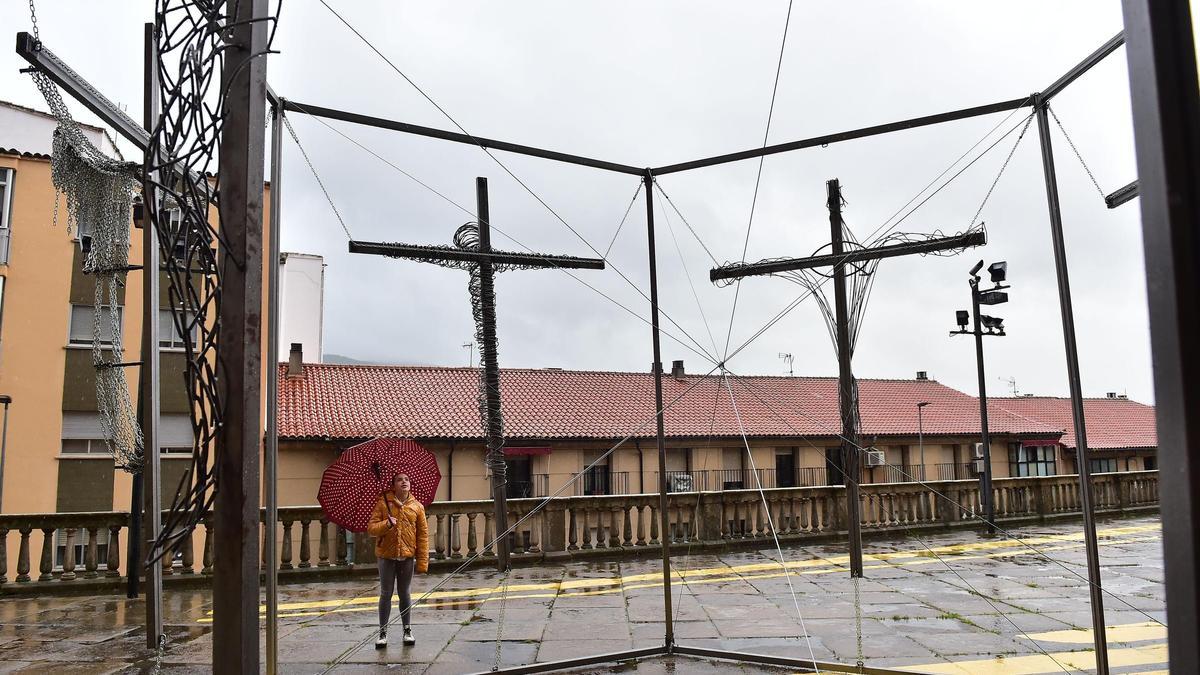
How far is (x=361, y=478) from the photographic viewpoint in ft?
21.7

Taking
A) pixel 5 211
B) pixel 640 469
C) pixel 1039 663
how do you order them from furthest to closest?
pixel 640 469
pixel 5 211
pixel 1039 663

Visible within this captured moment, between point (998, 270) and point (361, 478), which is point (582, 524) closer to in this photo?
point (361, 478)

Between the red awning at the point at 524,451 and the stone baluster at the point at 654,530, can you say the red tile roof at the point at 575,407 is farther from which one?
the stone baluster at the point at 654,530

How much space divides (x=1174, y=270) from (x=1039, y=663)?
208 inches

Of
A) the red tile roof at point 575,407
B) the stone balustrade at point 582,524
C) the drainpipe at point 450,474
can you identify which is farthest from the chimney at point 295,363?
the stone balustrade at point 582,524

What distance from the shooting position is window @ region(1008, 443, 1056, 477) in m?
26.6

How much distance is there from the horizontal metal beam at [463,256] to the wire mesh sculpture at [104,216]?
1989mm

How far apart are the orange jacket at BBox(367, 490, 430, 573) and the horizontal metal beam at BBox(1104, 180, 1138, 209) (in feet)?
18.7

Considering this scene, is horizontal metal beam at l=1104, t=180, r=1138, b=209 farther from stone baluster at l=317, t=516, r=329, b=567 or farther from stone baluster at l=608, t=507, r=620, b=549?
stone baluster at l=317, t=516, r=329, b=567

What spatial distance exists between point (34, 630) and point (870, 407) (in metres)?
24.4

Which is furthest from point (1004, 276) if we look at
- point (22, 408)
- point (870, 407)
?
point (22, 408)

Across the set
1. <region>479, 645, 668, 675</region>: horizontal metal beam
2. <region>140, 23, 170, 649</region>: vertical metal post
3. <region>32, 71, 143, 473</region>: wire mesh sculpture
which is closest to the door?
<region>479, 645, 668, 675</region>: horizontal metal beam

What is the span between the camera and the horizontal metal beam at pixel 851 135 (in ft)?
17.3

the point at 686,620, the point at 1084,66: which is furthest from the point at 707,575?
the point at 1084,66
